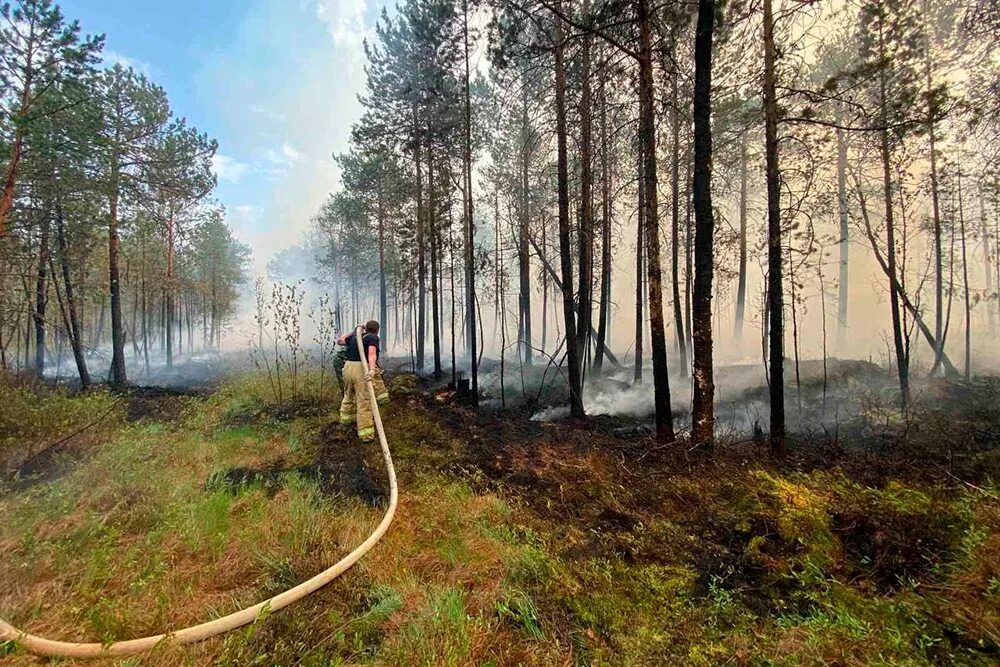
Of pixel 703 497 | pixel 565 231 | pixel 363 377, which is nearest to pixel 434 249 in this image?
pixel 565 231

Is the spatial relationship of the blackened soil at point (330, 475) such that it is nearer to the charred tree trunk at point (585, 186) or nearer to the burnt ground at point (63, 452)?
the burnt ground at point (63, 452)

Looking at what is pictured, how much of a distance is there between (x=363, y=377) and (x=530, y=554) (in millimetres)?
4481

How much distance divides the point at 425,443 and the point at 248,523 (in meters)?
3.29

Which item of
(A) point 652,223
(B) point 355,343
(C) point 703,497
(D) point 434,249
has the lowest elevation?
(C) point 703,497

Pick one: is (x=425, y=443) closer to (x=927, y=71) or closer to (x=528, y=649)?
(x=528, y=649)

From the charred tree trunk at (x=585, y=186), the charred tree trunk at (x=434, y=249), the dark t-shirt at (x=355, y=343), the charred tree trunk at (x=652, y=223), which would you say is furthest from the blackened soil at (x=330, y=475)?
the charred tree trunk at (x=434, y=249)

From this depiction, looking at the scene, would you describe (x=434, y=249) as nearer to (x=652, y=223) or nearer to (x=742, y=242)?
(x=652, y=223)

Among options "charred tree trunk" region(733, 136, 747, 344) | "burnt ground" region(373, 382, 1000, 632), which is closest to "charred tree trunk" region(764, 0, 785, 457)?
"burnt ground" region(373, 382, 1000, 632)

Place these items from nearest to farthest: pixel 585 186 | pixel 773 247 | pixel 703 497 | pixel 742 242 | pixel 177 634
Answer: pixel 177 634 < pixel 703 497 < pixel 773 247 < pixel 585 186 < pixel 742 242

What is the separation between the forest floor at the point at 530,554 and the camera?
218 centimetres

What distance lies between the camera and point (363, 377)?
258 inches

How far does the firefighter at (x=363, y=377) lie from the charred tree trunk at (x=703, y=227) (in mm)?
4934

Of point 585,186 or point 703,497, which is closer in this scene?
point 703,497

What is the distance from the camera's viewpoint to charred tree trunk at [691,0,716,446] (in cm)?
496
